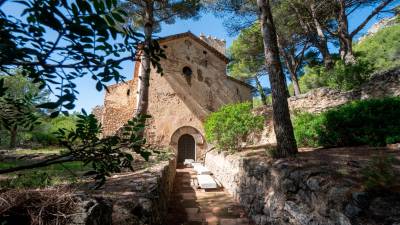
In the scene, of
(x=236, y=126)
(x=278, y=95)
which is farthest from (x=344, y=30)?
(x=278, y=95)

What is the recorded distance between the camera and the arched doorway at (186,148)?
14.2 metres

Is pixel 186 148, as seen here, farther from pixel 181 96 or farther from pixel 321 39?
pixel 321 39

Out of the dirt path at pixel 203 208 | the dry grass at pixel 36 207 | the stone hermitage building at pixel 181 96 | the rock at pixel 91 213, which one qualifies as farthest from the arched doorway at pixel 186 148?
the dry grass at pixel 36 207

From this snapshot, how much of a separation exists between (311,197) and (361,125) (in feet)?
11.7

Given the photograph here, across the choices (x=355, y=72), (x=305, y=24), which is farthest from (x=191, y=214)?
(x=305, y=24)

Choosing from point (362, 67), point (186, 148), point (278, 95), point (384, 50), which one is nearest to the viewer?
point (278, 95)

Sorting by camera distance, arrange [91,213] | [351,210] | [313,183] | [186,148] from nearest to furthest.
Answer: [91,213] < [351,210] < [313,183] < [186,148]

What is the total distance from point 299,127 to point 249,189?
10.1 ft

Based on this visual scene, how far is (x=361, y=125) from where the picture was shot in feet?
17.8

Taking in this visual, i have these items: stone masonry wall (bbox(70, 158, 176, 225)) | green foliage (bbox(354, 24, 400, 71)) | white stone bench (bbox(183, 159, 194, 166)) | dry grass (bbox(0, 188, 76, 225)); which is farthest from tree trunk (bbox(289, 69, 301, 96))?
dry grass (bbox(0, 188, 76, 225))

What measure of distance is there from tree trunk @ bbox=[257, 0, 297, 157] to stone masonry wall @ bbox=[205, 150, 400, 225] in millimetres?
623

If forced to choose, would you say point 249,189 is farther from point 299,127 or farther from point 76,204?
point 76,204

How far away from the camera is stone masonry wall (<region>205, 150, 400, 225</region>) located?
6.71ft

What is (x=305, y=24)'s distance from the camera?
1438 centimetres
